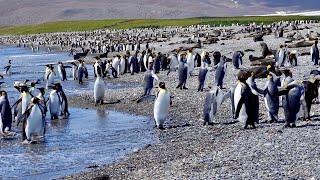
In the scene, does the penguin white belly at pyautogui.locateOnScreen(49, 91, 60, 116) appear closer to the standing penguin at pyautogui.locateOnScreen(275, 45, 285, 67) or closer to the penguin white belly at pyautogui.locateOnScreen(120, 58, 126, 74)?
the standing penguin at pyautogui.locateOnScreen(275, 45, 285, 67)

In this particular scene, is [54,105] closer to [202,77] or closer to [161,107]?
[161,107]

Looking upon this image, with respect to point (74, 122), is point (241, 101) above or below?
above

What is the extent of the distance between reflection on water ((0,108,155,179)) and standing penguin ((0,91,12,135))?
31 centimetres

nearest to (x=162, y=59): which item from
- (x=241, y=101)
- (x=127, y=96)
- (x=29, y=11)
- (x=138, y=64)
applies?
(x=138, y=64)

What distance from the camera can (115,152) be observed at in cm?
985

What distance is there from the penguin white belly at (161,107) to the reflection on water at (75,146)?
0.29 meters

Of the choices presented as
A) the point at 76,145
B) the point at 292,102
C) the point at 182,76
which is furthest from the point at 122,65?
the point at 292,102

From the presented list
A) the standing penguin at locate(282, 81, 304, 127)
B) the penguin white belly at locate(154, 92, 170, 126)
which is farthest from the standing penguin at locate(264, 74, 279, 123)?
the penguin white belly at locate(154, 92, 170, 126)

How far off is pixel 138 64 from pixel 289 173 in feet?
54.5

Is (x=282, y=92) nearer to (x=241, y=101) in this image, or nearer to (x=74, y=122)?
(x=241, y=101)

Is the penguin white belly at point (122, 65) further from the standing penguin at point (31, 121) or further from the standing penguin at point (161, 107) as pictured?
the standing penguin at point (31, 121)

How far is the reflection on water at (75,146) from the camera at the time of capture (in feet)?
29.7

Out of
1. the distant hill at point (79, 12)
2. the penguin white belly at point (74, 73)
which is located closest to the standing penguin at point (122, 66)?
the penguin white belly at point (74, 73)

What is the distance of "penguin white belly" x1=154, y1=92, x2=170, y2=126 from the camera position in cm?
1158
